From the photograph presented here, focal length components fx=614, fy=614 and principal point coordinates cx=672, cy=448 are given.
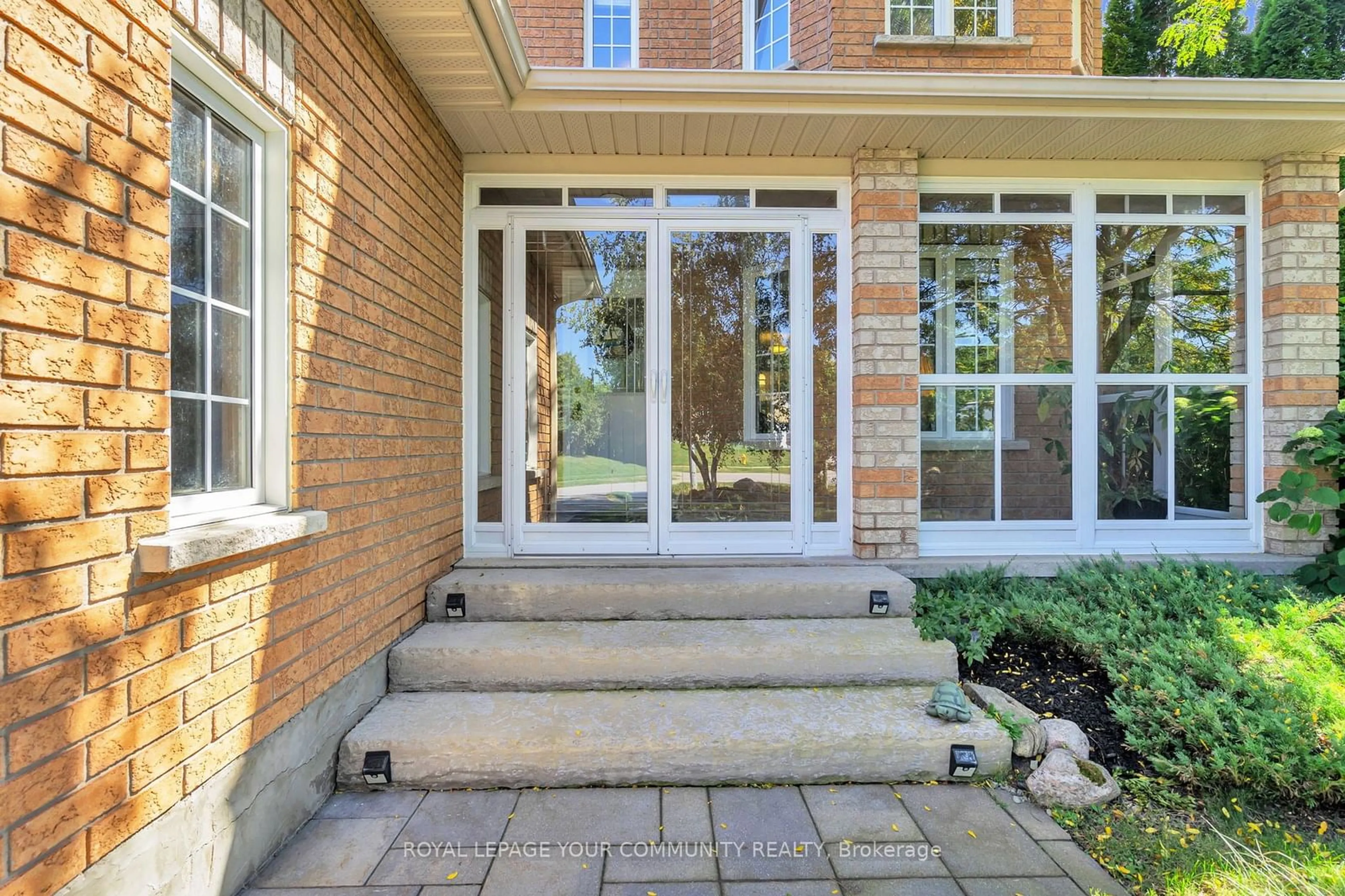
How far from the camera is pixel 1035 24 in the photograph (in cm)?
441

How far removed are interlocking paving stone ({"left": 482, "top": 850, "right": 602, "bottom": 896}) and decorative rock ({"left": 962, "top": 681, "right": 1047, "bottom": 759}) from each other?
179cm

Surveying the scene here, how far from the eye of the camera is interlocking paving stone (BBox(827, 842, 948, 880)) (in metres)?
1.98

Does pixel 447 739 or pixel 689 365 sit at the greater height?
pixel 689 365

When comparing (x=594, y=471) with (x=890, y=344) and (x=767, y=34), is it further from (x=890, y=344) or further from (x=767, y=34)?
(x=767, y=34)

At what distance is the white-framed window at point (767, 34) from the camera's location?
16.1 feet

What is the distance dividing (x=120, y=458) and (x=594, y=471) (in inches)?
103

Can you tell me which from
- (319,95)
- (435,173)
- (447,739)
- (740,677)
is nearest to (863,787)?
(740,677)

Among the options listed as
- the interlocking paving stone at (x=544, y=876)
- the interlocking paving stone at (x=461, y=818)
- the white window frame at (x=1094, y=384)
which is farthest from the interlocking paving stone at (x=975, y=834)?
the white window frame at (x=1094, y=384)

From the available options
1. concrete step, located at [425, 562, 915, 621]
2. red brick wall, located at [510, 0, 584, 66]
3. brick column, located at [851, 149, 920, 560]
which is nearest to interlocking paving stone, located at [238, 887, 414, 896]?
concrete step, located at [425, 562, 915, 621]

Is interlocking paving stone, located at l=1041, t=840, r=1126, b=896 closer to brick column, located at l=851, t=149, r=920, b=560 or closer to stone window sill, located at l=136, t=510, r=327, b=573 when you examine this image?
brick column, located at l=851, t=149, r=920, b=560

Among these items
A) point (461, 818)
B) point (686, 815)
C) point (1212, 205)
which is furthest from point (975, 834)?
point (1212, 205)

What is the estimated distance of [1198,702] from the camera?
254 cm

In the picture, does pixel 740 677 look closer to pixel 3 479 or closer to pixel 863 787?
pixel 863 787

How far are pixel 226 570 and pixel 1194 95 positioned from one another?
4.95m
